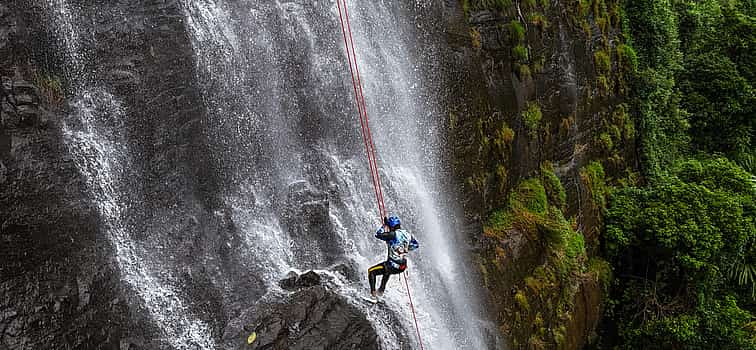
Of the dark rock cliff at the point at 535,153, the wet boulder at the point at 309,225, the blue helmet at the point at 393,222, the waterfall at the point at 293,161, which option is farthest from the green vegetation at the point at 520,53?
the blue helmet at the point at 393,222

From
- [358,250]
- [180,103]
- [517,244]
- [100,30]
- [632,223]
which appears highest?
[100,30]

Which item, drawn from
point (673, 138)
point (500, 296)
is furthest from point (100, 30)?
point (673, 138)

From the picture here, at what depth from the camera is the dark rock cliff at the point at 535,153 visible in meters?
12.1

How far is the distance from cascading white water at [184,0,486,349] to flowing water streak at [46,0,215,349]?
1219mm

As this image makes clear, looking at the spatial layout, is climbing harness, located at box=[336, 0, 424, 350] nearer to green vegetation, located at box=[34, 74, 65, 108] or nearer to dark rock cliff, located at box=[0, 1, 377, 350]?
dark rock cliff, located at box=[0, 1, 377, 350]

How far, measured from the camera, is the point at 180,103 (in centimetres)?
820

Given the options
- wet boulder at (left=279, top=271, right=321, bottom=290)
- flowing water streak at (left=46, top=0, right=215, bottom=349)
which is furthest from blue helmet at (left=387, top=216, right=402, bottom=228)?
flowing water streak at (left=46, top=0, right=215, bottom=349)

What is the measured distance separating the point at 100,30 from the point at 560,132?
998cm

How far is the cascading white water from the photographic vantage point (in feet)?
28.5

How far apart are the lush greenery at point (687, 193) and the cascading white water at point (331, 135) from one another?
17.7 feet

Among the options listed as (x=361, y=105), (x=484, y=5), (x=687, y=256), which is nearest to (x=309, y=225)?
(x=361, y=105)

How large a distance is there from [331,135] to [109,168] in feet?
11.3

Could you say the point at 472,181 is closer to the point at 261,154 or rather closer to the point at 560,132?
the point at 560,132

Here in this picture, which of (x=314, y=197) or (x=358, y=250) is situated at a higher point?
(x=314, y=197)
